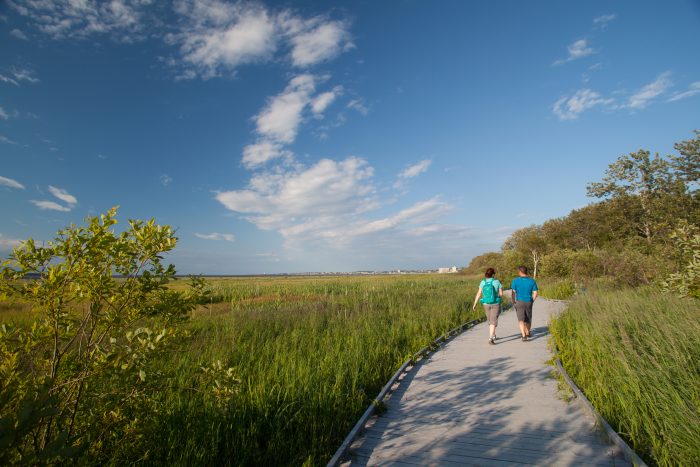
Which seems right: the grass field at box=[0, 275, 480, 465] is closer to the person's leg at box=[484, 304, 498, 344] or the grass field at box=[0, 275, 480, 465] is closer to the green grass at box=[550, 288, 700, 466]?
the person's leg at box=[484, 304, 498, 344]

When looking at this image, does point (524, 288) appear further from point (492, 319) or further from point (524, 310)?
point (492, 319)

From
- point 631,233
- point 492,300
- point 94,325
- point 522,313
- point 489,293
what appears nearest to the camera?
point 94,325

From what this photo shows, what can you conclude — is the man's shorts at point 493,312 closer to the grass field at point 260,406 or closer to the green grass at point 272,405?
the green grass at point 272,405

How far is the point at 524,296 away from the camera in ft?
27.6

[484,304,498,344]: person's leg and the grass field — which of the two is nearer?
the grass field

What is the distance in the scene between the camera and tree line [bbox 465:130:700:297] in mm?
13226

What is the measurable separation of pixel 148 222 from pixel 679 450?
559 cm

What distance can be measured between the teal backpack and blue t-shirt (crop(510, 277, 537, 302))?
18.8 inches

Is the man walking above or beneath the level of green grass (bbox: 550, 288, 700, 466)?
above

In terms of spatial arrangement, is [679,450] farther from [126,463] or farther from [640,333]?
[126,463]

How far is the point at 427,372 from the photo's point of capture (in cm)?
632

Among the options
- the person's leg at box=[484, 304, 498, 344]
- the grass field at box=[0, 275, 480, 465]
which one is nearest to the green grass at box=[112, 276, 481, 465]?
the grass field at box=[0, 275, 480, 465]

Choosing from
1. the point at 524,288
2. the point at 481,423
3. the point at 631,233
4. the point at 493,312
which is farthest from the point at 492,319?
the point at 631,233

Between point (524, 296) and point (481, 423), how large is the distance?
17.0 feet
